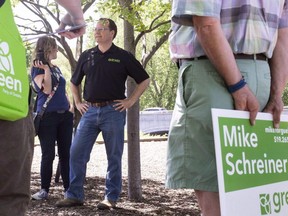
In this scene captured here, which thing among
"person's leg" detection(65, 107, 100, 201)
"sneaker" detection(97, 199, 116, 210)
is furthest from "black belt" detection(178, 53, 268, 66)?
"sneaker" detection(97, 199, 116, 210)

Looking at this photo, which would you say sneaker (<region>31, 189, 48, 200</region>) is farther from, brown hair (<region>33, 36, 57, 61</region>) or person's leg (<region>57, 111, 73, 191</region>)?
brown hair (<region>33, 36, 57, 61</region>)

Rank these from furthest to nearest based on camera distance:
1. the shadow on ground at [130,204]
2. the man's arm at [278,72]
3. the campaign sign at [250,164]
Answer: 1. the shadow on ground at [130,204]
2. the man's arm at [278,72]
3. the campaign sign at [250,164]

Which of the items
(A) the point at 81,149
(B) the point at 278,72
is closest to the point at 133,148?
(A) the point at 81,149

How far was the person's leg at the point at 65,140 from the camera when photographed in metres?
6.50

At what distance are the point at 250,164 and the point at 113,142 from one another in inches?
148

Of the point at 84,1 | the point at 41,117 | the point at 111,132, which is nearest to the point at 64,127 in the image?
the point at 41,117

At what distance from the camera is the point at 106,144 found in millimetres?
6000

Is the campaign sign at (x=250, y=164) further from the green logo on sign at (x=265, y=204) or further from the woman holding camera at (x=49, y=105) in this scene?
the woman holding camera at (x=49, y=105)

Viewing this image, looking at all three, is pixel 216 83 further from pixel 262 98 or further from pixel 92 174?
pixel 92 174

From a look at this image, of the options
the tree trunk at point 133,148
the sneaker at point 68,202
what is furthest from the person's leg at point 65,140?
the tree trunk at point 133,148

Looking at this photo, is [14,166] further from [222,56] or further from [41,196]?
[41,196]

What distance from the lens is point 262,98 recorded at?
8.17 feet

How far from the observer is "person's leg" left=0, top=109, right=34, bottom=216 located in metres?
1.97

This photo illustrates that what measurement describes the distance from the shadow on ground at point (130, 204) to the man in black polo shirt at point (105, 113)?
17cm
